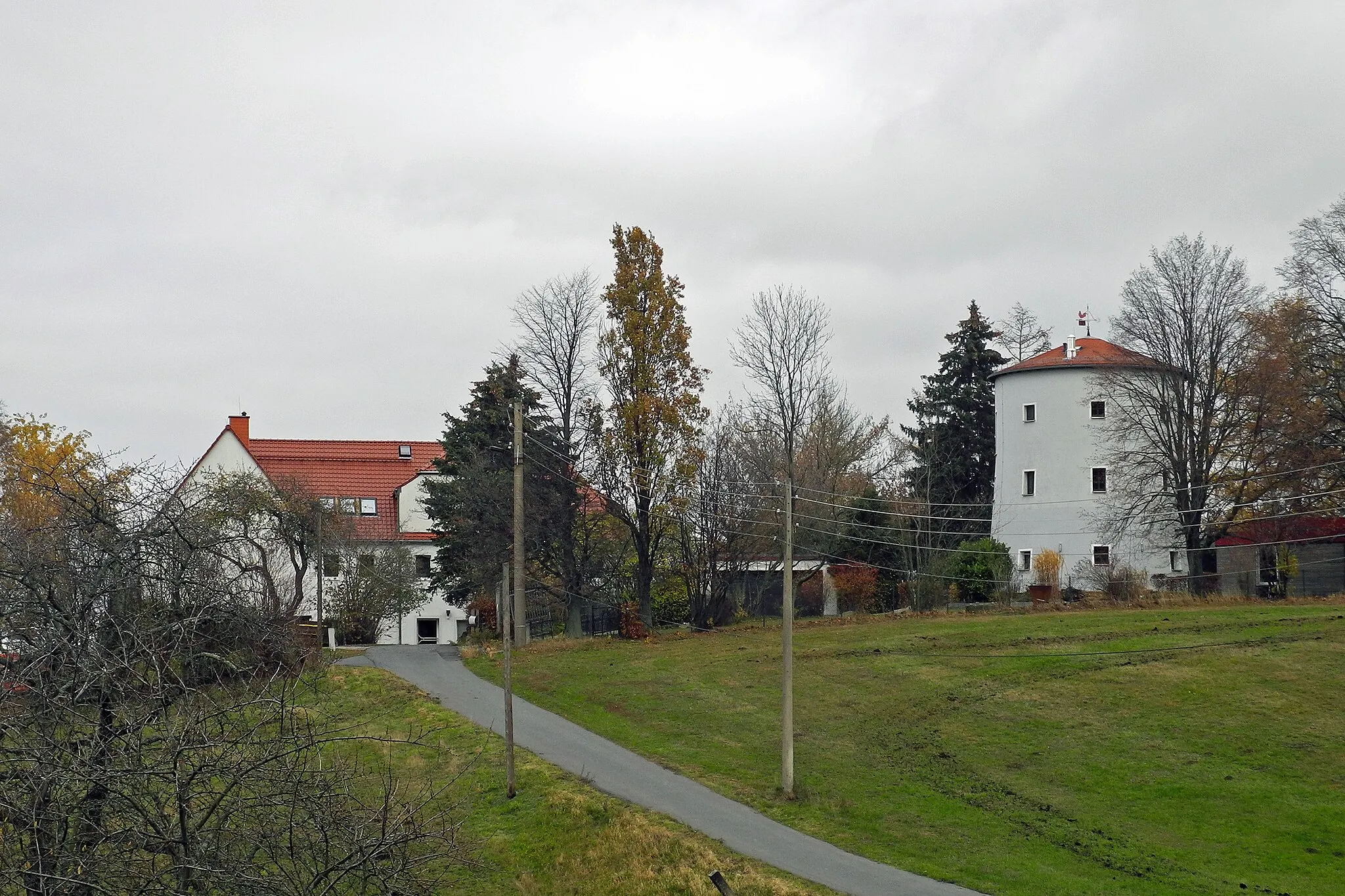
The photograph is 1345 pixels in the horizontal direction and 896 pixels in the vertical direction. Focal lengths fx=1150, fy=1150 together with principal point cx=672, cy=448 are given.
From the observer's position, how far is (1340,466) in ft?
125

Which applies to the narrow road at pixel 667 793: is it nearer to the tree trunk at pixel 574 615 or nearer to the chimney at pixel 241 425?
the tree trunk at pixel 574 615

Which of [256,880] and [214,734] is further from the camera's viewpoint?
[214,734]

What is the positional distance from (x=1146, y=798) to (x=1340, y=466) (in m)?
22.5

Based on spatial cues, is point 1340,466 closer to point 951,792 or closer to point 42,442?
point 951,792

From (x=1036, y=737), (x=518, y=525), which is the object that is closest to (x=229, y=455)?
(x=518, y=525)

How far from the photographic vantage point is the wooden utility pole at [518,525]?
30531 mm

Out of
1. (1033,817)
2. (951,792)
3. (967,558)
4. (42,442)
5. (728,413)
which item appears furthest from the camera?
(728,413)

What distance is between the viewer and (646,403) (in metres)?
41.8

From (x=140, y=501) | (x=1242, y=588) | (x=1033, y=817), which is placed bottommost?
(x=1033, y=817)

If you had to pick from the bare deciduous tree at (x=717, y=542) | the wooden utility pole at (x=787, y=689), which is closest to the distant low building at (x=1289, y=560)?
the bare deciduous tree at (x=717, y=542)

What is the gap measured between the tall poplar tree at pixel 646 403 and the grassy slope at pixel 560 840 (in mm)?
17192

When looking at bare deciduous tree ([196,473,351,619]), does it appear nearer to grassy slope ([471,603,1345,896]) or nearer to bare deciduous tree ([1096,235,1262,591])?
grassy slope ([471,603,1345,896])

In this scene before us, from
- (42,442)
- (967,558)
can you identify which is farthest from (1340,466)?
(42,442)

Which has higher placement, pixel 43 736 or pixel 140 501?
pixel 140 501
